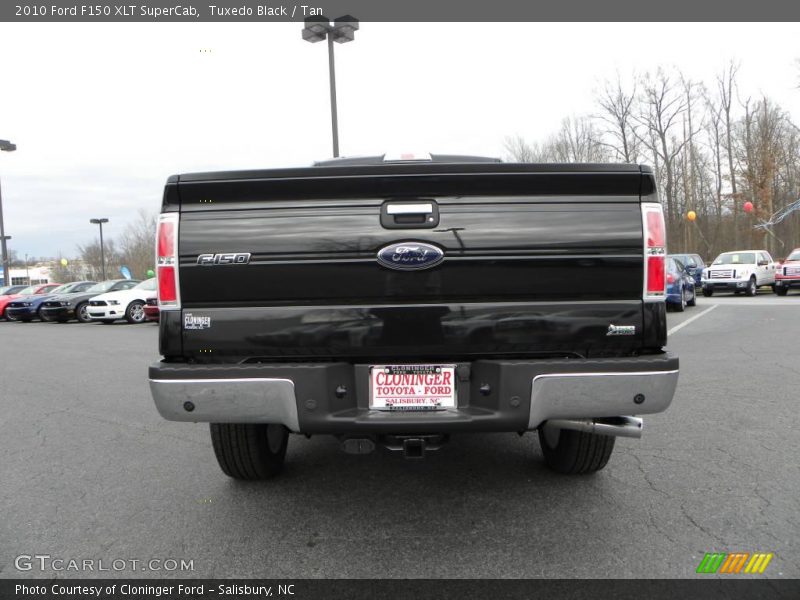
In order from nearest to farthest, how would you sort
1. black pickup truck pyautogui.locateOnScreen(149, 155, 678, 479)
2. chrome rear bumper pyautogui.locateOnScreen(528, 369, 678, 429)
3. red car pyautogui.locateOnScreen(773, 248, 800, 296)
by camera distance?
chrome rear bumper pyautogui.locateOnScreen(528, 369, 678, 429), black pickup truck pyautogui.locateOnScreen(149, 155, 678, 479), red car pyautogui.locateOnScreen(773, 248, 800, 296)

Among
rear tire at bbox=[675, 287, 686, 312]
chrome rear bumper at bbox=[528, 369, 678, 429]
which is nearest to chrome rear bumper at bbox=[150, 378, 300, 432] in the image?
chrome rear bumper at bbox=[528, 369, 678, 429]

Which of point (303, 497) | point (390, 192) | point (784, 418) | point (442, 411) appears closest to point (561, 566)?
point (442, 411)

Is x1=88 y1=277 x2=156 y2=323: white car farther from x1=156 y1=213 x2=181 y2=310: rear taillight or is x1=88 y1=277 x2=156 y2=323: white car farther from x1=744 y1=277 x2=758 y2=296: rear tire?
x1=744 y1=277 x2=758 y2=296: rear tire

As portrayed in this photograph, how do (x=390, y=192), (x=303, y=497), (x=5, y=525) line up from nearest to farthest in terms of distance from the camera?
(x=390, y=192), (x=5, y=525), (x=303, y=497)

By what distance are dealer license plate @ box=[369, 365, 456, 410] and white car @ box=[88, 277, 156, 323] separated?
58.7ft

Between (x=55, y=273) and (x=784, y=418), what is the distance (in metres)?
104

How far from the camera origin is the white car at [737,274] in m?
21.7

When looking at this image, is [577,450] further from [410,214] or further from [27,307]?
[27,307]

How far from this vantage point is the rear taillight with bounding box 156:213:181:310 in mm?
2811

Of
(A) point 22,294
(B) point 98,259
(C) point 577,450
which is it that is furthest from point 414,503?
(B) point 98,259

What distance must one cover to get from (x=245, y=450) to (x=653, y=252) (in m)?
2.48

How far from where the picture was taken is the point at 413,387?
2812mm
